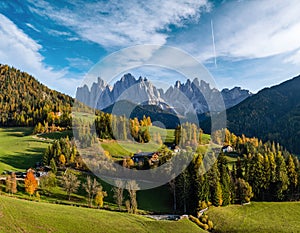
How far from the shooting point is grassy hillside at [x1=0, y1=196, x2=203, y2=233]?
34.2 metres

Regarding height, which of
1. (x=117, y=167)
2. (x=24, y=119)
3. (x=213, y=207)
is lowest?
(x=213, y=207)

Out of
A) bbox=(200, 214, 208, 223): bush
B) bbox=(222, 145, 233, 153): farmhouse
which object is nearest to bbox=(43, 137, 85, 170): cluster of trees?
bbox=(200, 214, 208, 223): bush

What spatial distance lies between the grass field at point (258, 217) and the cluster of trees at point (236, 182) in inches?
131

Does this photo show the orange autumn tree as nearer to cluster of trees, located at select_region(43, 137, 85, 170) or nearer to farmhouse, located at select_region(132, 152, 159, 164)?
cluster of trees, located at select_region(43, 137, 85, 170)

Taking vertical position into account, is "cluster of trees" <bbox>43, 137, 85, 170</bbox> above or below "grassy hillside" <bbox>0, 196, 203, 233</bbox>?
above

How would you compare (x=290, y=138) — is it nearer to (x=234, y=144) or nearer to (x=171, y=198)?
(x=234, y=144)

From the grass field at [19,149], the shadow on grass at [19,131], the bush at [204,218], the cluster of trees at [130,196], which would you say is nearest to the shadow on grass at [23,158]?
the grass field at [19,149]

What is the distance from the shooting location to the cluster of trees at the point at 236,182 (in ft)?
194

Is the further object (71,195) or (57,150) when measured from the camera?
(57,150)

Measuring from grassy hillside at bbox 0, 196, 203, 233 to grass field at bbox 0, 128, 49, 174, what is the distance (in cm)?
3557

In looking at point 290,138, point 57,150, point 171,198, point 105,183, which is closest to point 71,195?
point 105,183

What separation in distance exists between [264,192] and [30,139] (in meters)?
88.9

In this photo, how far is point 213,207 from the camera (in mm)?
57438

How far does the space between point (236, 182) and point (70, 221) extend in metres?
41.6
